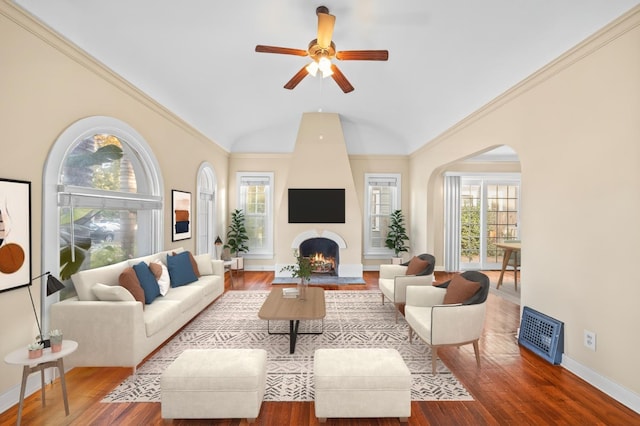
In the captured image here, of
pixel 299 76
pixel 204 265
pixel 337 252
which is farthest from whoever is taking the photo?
pixel 337 252

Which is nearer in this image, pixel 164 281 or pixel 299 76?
pixel 299 76

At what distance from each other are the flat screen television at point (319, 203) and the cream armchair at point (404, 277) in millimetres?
2383

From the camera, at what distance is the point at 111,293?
3.00 m

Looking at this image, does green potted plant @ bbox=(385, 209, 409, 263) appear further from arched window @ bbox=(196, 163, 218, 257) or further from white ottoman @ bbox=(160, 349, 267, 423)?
white ottoman @ bbox=(160, 349, 267, 423)

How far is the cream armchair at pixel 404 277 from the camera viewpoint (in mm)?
4316

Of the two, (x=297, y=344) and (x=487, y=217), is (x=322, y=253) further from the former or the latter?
(x=487, y=217)

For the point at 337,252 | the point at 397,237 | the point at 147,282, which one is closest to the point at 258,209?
the point at 337,252

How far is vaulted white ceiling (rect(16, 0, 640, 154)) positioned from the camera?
9.36 ft

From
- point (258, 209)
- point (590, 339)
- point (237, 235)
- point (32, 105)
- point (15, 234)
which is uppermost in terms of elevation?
point (32, 105)

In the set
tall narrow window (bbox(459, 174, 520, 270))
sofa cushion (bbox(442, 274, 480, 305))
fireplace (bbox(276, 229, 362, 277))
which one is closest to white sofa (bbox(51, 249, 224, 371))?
sofa cushion (bbox(442, 274, 480, 305))

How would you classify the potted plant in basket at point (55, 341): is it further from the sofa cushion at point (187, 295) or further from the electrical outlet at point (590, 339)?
the electrical outlet at point (590, 339)

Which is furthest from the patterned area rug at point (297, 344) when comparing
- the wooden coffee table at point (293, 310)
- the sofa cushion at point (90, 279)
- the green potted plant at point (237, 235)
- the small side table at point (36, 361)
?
the green potted plant at point (237, 235)

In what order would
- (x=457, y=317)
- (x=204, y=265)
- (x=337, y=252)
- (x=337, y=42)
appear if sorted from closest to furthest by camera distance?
(x=457, y=317) < (x=337, y=42) < (x=204, y=265) < (x=337, y=252)

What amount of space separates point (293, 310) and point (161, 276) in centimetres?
178
